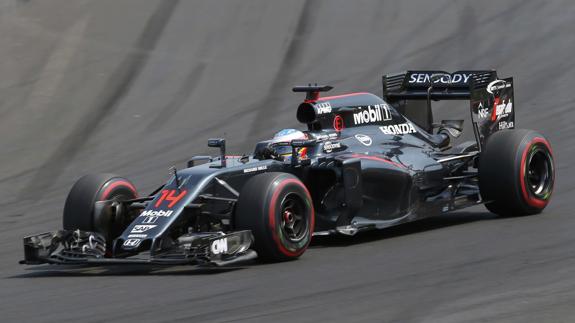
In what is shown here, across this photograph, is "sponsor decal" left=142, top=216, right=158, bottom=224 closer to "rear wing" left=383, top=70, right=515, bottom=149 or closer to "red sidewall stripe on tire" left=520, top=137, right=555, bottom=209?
"red sidewall stripe on tire" left=520, top=137, right=555, bottom=209

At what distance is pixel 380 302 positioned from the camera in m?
8.88

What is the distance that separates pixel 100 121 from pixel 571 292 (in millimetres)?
13792

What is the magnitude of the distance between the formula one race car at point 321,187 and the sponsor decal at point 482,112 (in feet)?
0.05

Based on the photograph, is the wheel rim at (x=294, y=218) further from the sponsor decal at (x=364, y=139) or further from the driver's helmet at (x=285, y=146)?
the sponsor decal at (x=364, y=139)

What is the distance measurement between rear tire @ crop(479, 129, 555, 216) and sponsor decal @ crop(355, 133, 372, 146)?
1.27 m

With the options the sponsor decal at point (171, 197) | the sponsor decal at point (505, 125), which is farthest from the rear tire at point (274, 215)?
the sponsor decal at point (505, 125)

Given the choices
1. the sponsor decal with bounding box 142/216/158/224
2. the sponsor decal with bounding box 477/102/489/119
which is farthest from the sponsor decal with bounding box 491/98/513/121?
the sponsor decal with bounding box 142/216/158/224

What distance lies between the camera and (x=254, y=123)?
67.0ft

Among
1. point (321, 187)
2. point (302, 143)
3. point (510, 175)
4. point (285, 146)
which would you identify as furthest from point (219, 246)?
point (510, 175)

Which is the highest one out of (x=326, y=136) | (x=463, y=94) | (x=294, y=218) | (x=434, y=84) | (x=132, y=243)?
(x=434, y=84)

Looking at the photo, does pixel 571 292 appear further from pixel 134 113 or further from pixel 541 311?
pixel 134 113

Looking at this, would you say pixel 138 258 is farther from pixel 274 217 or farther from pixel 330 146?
pixel 330 146

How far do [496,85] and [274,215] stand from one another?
447cm

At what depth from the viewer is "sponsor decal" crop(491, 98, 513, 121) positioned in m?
14.2
